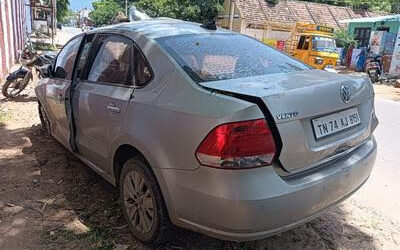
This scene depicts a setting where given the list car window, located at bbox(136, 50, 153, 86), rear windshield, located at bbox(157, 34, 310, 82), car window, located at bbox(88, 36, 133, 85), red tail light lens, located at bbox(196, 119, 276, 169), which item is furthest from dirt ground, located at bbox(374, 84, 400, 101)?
red tail light lens, located at bbox(196, 119, 276, 169)

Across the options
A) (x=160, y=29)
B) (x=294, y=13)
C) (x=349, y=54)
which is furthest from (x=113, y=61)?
(x=294, y=13)

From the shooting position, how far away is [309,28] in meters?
22.1

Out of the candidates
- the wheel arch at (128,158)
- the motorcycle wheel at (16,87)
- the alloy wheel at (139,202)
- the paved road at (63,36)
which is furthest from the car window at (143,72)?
the paved road at (63,36)

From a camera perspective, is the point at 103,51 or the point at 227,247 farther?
the point at 103,51

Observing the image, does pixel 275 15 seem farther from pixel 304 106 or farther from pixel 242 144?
pixel 242 144

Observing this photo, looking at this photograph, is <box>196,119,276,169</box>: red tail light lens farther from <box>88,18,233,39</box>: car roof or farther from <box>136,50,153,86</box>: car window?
<box>88,18,233,39</box>: car roof

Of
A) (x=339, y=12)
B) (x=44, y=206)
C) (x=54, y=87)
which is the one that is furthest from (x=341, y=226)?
(x=339, y=12)

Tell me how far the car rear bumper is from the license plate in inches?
9.8

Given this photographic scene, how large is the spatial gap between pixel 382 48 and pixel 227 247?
820 inches

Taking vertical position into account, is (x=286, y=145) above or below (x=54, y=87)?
above

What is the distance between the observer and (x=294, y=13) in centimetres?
3491

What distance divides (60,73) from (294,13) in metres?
33.6

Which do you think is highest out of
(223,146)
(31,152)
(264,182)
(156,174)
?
(223,146)

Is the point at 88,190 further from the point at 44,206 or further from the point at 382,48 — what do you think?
the point at 382,48
